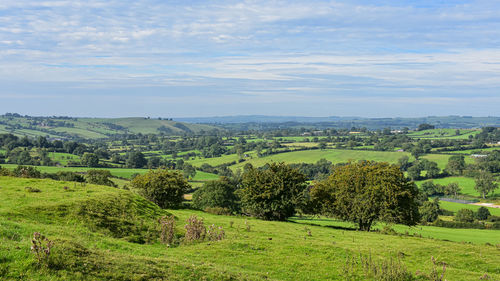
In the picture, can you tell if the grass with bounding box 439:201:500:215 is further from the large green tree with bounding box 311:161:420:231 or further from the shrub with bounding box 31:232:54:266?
the shrub with bounding box 31:232:54:266


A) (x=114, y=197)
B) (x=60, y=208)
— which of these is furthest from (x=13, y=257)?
(x=114, y=197)

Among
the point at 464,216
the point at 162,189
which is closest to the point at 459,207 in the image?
the point at 464,216

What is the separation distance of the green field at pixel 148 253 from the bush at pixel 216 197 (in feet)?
152

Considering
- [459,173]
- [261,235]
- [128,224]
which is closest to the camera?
[128,224]

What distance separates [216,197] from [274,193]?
31.4m

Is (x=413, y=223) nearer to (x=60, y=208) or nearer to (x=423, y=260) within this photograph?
(x=423, y=260)

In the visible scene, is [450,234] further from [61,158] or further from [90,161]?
[61,158]

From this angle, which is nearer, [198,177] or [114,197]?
[114,197]

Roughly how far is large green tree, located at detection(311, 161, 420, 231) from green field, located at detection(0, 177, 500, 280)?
15.7m

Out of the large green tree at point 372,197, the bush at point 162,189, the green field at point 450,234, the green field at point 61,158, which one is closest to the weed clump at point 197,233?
the large green tree at point 372,197

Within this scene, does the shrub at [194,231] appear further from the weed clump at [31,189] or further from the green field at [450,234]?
the green field at [450,234]

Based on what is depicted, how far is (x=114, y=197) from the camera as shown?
31.3 m

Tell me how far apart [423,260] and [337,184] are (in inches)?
1002

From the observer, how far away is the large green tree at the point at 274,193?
4934 centimetres
